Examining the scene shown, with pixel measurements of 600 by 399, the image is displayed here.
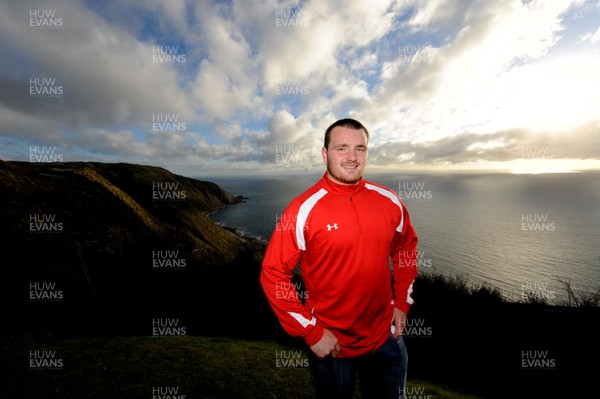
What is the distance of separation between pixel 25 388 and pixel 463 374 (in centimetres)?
1850

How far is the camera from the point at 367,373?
10.0 ft

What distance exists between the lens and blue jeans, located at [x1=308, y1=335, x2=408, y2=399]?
9.39ft

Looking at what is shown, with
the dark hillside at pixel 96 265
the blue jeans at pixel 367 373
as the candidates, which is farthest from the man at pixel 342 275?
the dark hillside at pixel 96 265

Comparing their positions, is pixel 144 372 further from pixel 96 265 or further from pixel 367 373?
pixel 96 265

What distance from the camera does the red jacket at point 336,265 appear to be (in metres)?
2.65

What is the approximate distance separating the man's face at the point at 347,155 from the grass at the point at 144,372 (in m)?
7.03

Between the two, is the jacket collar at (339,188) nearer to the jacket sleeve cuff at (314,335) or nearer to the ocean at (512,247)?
the jacket sleeve cuff at (314,335)

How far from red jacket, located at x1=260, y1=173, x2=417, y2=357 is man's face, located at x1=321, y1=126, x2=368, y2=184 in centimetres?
18

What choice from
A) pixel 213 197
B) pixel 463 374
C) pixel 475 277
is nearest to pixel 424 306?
pixel 463 374

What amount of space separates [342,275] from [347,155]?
4.84 ft

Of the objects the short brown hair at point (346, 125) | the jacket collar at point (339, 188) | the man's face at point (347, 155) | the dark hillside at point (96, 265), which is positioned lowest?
the dark hillside at point (96, 265)

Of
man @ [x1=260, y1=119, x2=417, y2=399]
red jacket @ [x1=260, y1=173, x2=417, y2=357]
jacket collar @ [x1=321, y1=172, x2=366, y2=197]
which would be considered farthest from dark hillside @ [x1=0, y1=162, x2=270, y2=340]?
jacket collar @ [x1=321, y1=172, x2=366, y2=197]

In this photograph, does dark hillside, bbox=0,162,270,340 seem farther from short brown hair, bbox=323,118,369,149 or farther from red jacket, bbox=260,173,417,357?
short brown hair, bbox=323,118,369,149

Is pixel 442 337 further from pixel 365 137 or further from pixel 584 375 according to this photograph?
pixel 365 137
